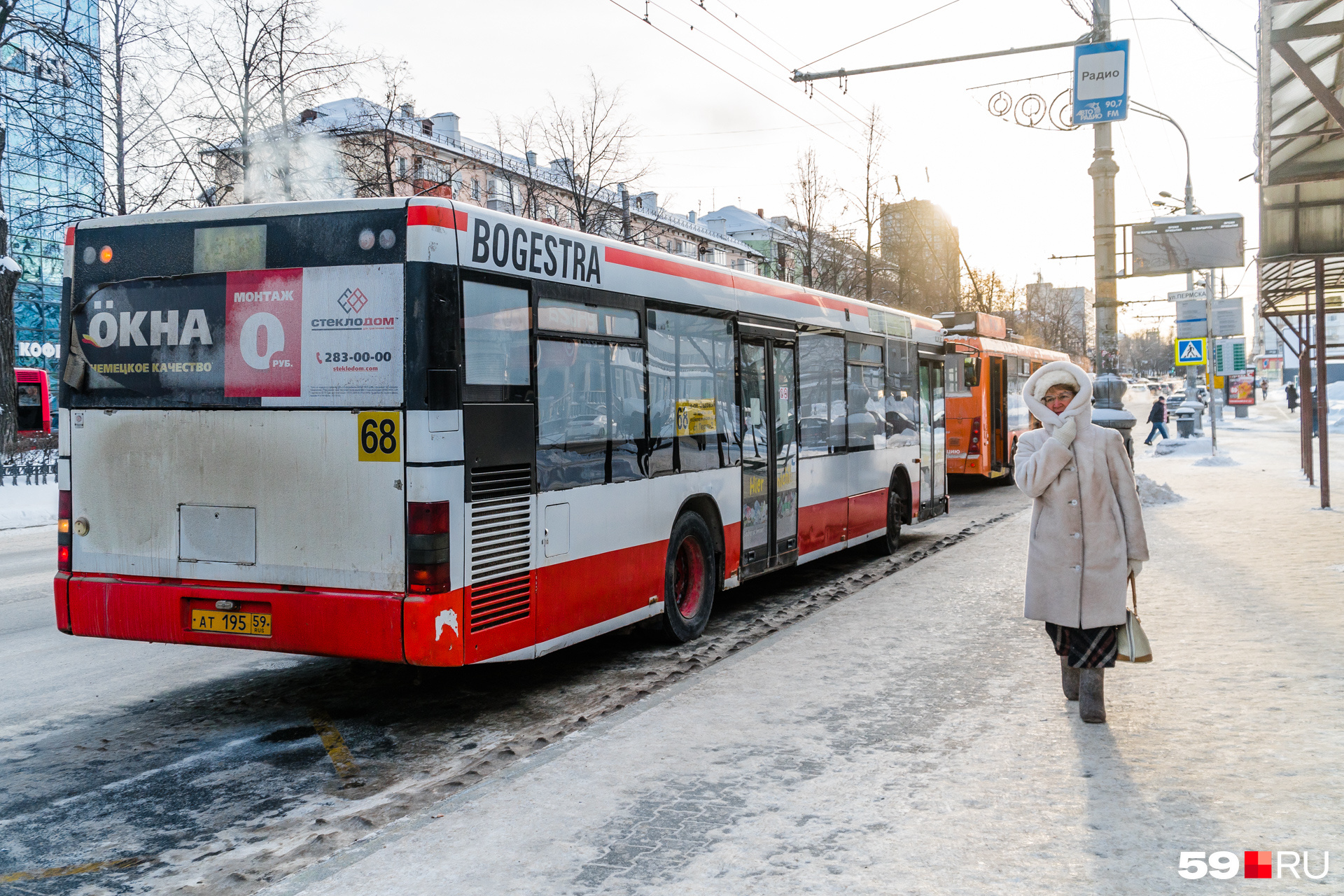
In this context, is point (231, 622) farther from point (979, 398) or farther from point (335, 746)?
point (979, 398)

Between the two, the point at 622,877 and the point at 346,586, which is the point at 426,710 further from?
the point at 622,877

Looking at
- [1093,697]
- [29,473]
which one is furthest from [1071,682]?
Result: [29,473]

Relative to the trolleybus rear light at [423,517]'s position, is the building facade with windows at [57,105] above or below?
above

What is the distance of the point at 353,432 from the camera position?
5602 mm

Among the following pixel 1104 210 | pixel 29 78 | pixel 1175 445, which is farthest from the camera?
pixel 1175 445

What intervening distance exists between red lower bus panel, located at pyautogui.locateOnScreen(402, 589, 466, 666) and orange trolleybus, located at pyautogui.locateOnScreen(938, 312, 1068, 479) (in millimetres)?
15829

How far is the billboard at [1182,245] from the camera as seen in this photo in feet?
74.8

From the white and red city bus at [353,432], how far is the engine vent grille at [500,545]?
13 millimetres

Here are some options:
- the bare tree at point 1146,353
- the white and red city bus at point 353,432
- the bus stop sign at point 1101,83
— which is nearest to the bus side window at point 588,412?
the white and red city bus at point 353,432

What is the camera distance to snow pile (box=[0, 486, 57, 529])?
17.9 metres

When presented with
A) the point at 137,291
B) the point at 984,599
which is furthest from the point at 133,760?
the point at 984,599

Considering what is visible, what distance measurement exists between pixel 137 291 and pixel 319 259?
1.18 m

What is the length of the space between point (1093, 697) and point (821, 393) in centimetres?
520

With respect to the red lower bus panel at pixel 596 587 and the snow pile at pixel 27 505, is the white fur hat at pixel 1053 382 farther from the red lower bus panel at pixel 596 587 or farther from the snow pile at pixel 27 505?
the snow pile at pixel 27 505
